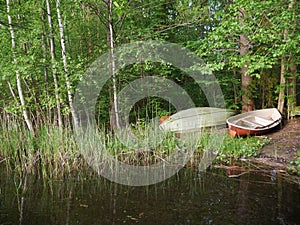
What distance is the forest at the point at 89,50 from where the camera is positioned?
436cm

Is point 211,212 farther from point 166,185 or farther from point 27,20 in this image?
point 27,20

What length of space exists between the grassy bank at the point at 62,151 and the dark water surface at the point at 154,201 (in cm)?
33

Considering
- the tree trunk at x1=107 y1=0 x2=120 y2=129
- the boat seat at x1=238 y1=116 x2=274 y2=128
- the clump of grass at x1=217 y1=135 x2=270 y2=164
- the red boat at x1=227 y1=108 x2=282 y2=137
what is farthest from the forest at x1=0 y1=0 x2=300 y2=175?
the clump of grass at x1=217 y1=135 x2=270 y2=164

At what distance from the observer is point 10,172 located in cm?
391

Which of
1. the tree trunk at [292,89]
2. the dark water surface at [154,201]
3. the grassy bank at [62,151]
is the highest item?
the tree trunk at [292,89]

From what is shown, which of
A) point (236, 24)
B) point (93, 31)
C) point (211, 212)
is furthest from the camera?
point (93, 31)

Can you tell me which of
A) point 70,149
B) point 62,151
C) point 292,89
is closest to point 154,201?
point 70,149

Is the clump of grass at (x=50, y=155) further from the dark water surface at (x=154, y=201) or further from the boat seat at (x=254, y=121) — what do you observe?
the boat seat at (x=254, y=121)

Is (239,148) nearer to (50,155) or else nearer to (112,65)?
(112,65)

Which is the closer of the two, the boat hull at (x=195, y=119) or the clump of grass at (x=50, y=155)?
the clump of grass at (x=50, y=155)

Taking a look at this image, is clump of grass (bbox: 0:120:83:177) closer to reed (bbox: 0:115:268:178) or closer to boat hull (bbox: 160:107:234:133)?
reed (bbox: 0:115:268:178)

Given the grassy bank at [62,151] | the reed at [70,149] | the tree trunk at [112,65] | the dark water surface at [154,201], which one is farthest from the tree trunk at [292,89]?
the tree trunk at [112,65]

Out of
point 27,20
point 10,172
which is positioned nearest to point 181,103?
point 27,20

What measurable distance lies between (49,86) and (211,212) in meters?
4.30
